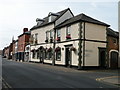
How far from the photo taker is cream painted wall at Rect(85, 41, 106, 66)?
23.4 m

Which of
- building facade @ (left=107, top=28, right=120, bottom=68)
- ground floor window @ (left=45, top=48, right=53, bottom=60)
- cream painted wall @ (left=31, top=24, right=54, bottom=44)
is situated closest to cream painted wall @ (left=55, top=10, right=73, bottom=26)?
cream painted wall @ (left=31, top=24, right=54, bottom=44)

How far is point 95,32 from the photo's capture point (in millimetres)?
24922

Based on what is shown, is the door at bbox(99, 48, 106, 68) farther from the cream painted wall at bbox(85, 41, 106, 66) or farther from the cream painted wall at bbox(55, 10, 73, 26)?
the cream painted wall at bbox(55, 10, 73, 26)

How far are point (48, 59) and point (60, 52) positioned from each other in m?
4.52

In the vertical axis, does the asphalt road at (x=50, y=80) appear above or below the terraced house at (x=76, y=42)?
below

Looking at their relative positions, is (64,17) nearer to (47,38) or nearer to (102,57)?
(47,38)

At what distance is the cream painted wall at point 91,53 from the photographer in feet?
76.7

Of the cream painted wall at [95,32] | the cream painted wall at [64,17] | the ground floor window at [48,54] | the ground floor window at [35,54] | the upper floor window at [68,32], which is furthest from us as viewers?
the ground floor window at [35,54]

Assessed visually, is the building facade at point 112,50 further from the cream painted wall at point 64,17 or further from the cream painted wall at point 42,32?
the cream painted wall at point 42,32

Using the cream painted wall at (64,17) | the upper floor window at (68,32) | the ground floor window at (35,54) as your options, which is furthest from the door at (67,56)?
the ground floor window at (35,54)

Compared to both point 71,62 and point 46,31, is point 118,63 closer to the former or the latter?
point 71,62

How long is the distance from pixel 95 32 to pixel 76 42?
11.8 ft

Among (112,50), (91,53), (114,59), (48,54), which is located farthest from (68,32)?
(114,59)

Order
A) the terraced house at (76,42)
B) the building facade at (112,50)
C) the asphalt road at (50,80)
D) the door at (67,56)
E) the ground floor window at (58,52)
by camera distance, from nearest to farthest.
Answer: the asphalt road at (50,80) → the terraced house at (76,42) → the door at (67,56) → the building facade at (112,50) → the ground floor window at (58,52)
